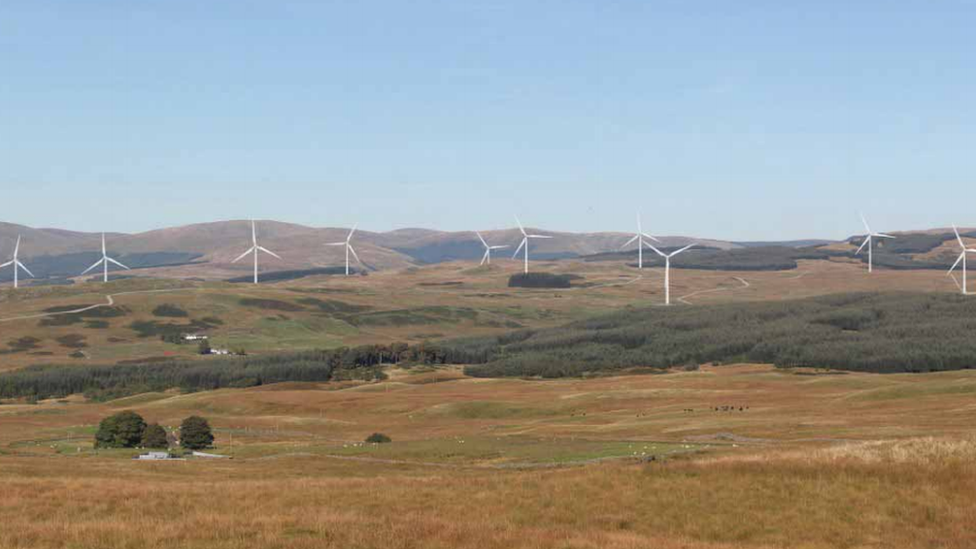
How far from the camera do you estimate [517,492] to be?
4256 cm

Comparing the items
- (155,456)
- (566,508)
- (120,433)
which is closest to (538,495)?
(566,508)

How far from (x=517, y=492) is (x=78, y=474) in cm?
3185

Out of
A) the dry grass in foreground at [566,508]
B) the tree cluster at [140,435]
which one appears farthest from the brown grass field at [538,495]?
the tree cluster at [140,435]

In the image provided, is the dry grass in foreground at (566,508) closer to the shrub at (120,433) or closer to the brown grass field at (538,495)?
the brown grass field at (538,495)

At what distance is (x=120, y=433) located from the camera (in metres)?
102

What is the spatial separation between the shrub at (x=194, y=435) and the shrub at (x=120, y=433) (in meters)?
4.91

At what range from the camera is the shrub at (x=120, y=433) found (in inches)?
3994

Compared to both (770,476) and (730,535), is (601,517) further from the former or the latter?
(770,476)

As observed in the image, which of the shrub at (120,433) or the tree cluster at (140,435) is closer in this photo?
the tree cluster at (140,435)

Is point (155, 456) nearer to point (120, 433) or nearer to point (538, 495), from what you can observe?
point (120, 433)

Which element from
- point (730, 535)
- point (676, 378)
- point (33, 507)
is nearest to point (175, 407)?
point (676, 378)

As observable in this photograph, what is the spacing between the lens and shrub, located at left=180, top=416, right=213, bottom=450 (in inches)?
3949

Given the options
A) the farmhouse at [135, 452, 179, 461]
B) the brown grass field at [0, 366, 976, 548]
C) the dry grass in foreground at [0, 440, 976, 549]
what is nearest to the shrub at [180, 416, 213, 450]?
the brown grass field at [0, 366, 976, 548]

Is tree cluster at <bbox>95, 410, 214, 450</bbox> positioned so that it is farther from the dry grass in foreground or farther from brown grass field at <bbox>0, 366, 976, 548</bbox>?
the dry grass in foreground
